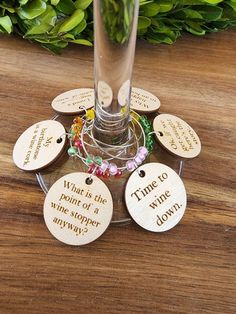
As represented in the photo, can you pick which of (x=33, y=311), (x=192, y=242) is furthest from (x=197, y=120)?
(x=33, y=311)

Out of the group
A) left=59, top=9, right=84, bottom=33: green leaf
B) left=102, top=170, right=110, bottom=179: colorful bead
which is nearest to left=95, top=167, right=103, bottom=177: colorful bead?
left=102, top=170, right=110, bottom=179: colorful bead

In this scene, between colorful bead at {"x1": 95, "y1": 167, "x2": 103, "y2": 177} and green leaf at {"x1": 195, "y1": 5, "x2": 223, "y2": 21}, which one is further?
green leaf at {"x1": 195, "y1": 5, "x2": 223, "y2": 21}

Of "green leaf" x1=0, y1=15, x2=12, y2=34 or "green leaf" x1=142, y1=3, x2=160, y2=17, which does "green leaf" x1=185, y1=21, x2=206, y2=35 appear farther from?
"green leaf" x1=0, y1=15, x2=12, y2=34

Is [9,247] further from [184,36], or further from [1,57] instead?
[184,36]

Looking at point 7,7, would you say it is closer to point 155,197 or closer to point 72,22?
point 72,22

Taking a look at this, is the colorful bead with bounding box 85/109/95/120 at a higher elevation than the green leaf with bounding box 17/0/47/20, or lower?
lower

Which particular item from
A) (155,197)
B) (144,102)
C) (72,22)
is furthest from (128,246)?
(72,22)

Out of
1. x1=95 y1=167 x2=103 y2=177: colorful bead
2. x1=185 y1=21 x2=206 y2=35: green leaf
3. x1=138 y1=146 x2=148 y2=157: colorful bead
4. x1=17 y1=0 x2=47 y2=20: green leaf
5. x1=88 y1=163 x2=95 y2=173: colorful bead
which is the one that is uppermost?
x1=17 y1=0 x2=47 y2=20: green leaf

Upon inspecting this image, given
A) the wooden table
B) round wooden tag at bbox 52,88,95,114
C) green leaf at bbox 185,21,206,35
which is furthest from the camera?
green leaf at bbox 185,21,206,35
